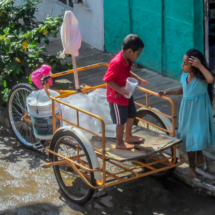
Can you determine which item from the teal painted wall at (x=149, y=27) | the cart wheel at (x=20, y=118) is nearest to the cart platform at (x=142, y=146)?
the cart wheel at (x=20, y=118)

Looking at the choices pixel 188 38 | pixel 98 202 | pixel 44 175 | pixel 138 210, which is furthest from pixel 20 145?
pixel 188 38

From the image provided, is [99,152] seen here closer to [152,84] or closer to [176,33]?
[152,84]

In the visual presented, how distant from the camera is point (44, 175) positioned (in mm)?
4422

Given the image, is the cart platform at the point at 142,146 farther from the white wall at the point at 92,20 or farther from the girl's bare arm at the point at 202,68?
the white wall at the point at 92,20

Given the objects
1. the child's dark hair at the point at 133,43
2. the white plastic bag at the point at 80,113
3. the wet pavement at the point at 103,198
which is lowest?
the wet pavement at the point at 103,198

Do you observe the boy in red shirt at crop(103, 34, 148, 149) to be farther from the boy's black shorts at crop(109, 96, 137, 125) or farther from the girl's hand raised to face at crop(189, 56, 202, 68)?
the girl's hand raised to face at crop(189, 56, 202, 68)

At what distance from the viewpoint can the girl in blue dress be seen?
3.67 metres

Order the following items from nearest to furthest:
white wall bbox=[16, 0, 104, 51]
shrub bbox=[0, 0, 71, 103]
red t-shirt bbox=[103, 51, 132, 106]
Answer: red t-shirt bbox=[103, 51, 132, 106] < shrub bbox=[0, 0, 71, 103] < white wall bbox=[16, 0, 104, 51]

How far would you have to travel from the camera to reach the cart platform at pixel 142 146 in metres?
3.42

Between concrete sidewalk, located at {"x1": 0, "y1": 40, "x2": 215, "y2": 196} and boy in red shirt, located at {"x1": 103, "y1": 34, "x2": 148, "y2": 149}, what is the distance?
0.79 m

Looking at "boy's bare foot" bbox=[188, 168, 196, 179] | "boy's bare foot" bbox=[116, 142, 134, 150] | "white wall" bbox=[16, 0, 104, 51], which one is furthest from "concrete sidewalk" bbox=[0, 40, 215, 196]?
"boy's bare foot" bbox=[116, 142, 134, 150]

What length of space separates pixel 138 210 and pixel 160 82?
10.5ft

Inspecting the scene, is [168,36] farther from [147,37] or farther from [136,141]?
[136,141]

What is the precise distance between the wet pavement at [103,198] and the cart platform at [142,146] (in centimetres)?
59
